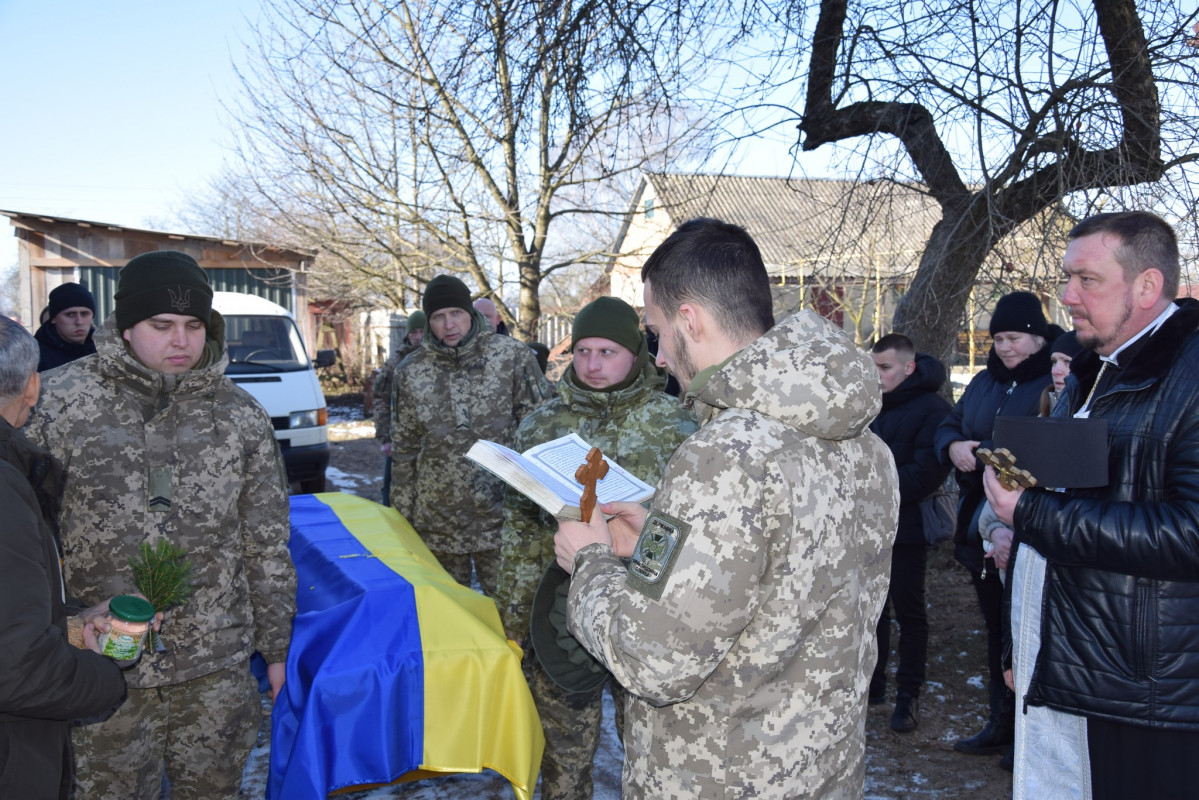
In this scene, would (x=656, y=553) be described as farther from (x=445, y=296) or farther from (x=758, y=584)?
(x=445, y=296)

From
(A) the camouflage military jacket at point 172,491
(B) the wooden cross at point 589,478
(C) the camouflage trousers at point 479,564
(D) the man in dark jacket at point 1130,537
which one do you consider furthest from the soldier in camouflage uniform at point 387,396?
(D) the man in dark jacket at point 1130,537

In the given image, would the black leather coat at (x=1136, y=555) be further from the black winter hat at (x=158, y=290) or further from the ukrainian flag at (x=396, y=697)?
the black winter hat at (x=158, y=290)

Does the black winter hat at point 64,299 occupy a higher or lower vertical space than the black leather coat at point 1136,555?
higher

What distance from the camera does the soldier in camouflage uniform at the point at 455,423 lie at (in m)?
4.92

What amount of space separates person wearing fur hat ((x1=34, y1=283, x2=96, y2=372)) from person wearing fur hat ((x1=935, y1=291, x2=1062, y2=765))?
551cm

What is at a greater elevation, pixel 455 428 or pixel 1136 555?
pixel 455 428

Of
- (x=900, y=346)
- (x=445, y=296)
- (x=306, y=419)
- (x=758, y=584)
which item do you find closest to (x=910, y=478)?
(x=900, y=346)

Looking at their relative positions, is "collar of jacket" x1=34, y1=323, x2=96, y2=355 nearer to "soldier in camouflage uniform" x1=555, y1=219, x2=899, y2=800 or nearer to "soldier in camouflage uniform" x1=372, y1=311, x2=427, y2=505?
"soldier in camouflage uniform" x1=372, y1=311, x2=427, y2=505

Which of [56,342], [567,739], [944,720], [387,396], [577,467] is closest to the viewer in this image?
[577,467]

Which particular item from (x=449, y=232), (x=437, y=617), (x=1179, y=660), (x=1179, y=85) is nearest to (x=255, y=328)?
(x=449, y=232)

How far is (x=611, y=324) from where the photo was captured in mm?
3531

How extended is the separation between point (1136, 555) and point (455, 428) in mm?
3517

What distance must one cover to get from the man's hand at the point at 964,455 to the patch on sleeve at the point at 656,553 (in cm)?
308

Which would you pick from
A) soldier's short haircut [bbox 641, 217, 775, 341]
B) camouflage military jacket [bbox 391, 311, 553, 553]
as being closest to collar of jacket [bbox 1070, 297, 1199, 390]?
soldier's short haircut [bbox 641, 217, 775, 341]
